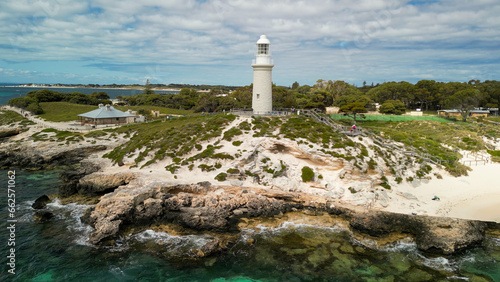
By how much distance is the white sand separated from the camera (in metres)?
22.4

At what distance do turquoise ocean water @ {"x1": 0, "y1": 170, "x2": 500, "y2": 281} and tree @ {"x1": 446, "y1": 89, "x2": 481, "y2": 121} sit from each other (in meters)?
55.2

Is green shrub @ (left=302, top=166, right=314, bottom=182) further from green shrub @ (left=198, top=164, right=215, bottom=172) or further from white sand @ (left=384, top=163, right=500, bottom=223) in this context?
green shrub @ (left=198, top=164, right=215, bottom=172)

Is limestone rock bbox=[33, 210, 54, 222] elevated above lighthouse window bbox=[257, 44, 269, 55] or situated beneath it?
situated beneath

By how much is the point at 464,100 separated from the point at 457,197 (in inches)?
1978

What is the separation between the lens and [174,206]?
21.8m

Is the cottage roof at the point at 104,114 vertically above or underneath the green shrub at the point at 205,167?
above

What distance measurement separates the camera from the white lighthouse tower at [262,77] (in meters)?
34.0

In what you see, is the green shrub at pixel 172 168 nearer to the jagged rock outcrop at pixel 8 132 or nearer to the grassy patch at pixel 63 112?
the jagged rock outcrop at pixel 8 132

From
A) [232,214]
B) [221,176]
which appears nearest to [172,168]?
[221,176]

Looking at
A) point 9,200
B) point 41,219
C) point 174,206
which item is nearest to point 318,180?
point 174,206

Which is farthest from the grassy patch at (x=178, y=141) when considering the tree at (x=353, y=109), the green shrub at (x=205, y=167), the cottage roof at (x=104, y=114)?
the tree at (x=353, y=109)

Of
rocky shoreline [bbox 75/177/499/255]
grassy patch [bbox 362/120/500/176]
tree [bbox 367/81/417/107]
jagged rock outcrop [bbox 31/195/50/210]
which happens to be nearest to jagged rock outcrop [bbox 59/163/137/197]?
jagged rock outcrop [bbox 31/195/50/210]

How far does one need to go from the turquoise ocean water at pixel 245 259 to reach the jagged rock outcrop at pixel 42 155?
17036mm

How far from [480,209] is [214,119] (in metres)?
28.4
